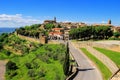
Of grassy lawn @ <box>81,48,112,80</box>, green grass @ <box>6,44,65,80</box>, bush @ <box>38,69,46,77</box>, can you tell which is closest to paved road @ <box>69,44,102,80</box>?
grassy lawn @ <box>81,48,112,80</box>

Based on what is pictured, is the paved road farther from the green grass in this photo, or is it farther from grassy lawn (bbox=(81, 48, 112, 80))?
the green grass

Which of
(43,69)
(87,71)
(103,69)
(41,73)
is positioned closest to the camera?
(87,71)

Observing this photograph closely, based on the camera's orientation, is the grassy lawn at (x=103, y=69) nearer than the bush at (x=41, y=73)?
Yes

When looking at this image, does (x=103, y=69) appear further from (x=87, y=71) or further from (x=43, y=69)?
(x=43, y=69)

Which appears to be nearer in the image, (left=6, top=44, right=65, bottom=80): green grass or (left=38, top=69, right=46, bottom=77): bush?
(left=6, top=44, right=65, bottom=80): green grass

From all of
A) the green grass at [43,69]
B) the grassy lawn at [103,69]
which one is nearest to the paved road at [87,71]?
the grassy lawn at [103,69]

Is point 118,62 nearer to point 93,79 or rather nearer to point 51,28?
point 93,79

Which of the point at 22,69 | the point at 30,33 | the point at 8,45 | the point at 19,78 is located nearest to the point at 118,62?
the point at 19,78

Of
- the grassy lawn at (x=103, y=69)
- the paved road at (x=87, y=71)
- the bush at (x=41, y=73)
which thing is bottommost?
the bush at (x=41, y=73)

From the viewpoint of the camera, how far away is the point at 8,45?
4072 inches

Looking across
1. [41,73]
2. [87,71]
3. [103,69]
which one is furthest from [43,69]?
[103,69]

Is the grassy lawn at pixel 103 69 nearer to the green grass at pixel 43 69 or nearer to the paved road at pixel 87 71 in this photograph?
the paved road at pixel 87 71

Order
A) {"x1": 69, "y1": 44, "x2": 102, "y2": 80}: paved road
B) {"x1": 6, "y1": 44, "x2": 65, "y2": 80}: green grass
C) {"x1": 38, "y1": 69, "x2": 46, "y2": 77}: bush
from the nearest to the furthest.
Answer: {"x1": 69, "y1": 44, "x2": 102, "y2": 80}: paved road → {"x1": 6, "y1": 44, "x2": 65, "y2": 80}: green grass → {"x1": 38, "y1": 69, "x2": 46, "y2": 77}: bush

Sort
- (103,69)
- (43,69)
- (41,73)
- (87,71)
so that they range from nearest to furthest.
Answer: (87,71)
(103,69)
(41,73)
(43,69)
